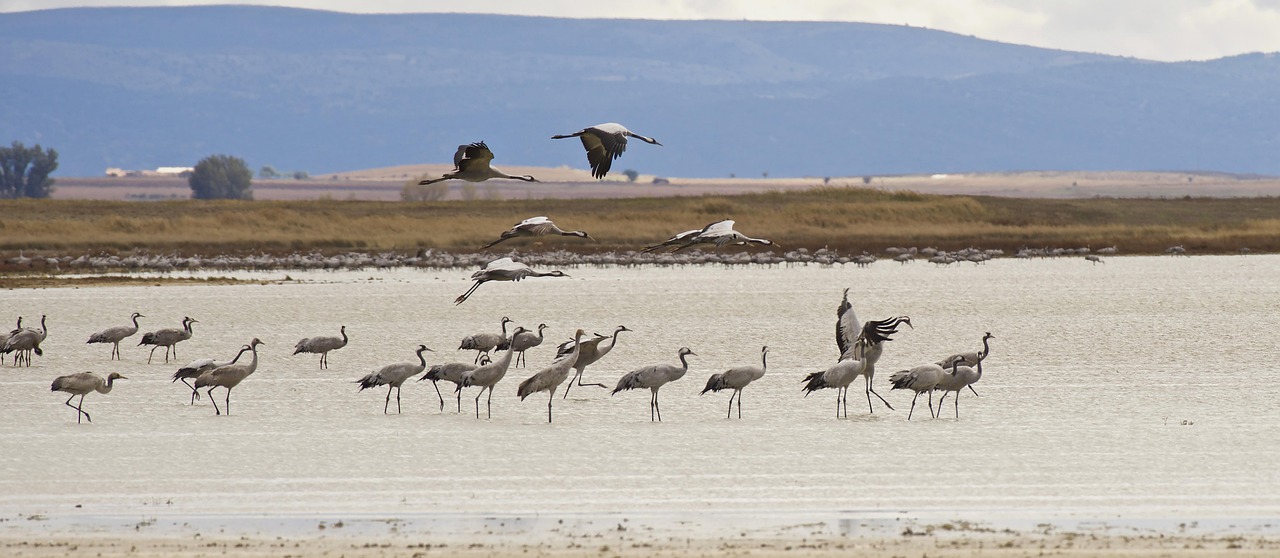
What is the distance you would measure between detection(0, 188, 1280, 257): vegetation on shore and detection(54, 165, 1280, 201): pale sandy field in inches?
2400

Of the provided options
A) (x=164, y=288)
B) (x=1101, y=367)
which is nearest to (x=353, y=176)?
(x=164, y=288)

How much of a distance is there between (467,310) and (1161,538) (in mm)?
14882

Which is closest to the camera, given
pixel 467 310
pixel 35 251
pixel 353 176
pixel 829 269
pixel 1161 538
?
pixel 1161 538

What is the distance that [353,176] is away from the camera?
161 metres

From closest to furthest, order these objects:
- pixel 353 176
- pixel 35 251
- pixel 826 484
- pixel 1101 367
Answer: pixel 826 484 < pixel 1101 367 < pixel 35 251 < pixel 353 176

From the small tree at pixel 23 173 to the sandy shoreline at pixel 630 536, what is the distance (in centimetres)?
9860

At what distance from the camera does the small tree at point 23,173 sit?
10188 cm

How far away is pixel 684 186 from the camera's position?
140 meters

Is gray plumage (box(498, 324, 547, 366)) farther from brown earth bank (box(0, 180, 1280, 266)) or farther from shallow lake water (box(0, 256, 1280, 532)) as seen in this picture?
brown earth bank (box(0, 180, 1280, 266))

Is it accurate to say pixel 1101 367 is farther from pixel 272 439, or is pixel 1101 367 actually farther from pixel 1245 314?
pixel 272 439

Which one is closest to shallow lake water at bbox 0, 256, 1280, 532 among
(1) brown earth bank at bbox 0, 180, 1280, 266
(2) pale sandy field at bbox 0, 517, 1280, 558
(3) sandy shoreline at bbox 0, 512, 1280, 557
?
(3) sandy shoreline at bbox 0, 512, 1280, 557

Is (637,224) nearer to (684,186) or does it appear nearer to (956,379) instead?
(956,379)

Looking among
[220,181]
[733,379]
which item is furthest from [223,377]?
[220,181]

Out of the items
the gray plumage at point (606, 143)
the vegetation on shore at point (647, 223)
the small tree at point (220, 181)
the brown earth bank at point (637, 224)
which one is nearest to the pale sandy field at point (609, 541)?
the gray plumage at point (606, 143)
